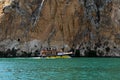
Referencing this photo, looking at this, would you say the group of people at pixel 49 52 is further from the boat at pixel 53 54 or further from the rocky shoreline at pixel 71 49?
the rocky shoreline at pixel 71 49

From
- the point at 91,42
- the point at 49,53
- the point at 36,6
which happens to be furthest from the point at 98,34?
the point at 36,6

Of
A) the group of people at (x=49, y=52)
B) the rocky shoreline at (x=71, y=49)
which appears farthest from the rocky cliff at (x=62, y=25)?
the group of people at (x=49, y=52)

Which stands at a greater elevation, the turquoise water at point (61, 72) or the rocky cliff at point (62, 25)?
the rocky cliff at point (62, 25)

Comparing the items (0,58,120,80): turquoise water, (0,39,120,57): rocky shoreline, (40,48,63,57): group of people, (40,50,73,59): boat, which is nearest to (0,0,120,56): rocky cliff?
(0,39,120,57): rocky shoreline

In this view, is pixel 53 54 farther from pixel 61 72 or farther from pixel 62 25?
pixel 61 72

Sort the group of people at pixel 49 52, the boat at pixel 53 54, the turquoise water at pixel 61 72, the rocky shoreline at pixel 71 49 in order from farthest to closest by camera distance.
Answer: the group of people at pixel 49 52 → the rocky shoreline at pixel 71 49 → the boat at pixel 53 54 → the turquoise water at pixel 61 72

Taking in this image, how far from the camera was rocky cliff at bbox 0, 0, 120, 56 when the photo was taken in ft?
286

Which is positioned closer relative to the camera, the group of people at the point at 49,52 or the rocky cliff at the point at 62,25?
the group of people at the point at 49,52

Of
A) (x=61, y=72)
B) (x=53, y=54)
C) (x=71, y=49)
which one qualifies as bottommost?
(x=61, y=72)

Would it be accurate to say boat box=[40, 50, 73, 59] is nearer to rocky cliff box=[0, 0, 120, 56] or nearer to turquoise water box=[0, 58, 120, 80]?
rocky cliff box=[0, 0, 120, 56]

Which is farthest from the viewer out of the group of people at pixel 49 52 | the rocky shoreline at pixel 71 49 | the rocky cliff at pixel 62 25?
the rocky cliff at pixel 62 25

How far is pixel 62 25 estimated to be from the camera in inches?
3669

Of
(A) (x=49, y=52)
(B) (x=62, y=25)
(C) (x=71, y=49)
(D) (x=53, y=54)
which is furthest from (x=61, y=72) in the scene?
(B) (x=62, y=25)

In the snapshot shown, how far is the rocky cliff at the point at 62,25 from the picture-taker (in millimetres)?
87062
